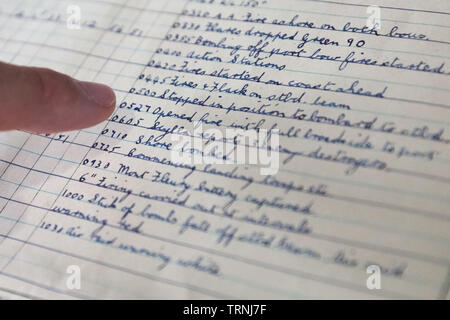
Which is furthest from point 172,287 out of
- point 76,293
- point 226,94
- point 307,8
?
point 307,8

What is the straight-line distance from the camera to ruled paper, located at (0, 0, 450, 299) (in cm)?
36

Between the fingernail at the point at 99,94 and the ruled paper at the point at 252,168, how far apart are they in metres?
0.02

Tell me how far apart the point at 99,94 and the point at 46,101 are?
0.05 m

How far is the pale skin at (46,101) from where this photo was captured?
43 centimetres

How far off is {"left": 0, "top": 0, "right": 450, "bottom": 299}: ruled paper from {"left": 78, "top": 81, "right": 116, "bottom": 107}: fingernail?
2 cm

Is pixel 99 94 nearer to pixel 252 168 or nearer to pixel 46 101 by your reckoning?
pixel 46 101

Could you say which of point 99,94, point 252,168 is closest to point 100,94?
point 99,94

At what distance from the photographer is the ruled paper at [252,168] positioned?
1.19 feet

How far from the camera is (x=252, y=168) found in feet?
1.33

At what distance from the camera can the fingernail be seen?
453 mm

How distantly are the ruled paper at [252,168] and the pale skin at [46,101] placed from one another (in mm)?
21

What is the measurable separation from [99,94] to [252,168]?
0.53 feet
